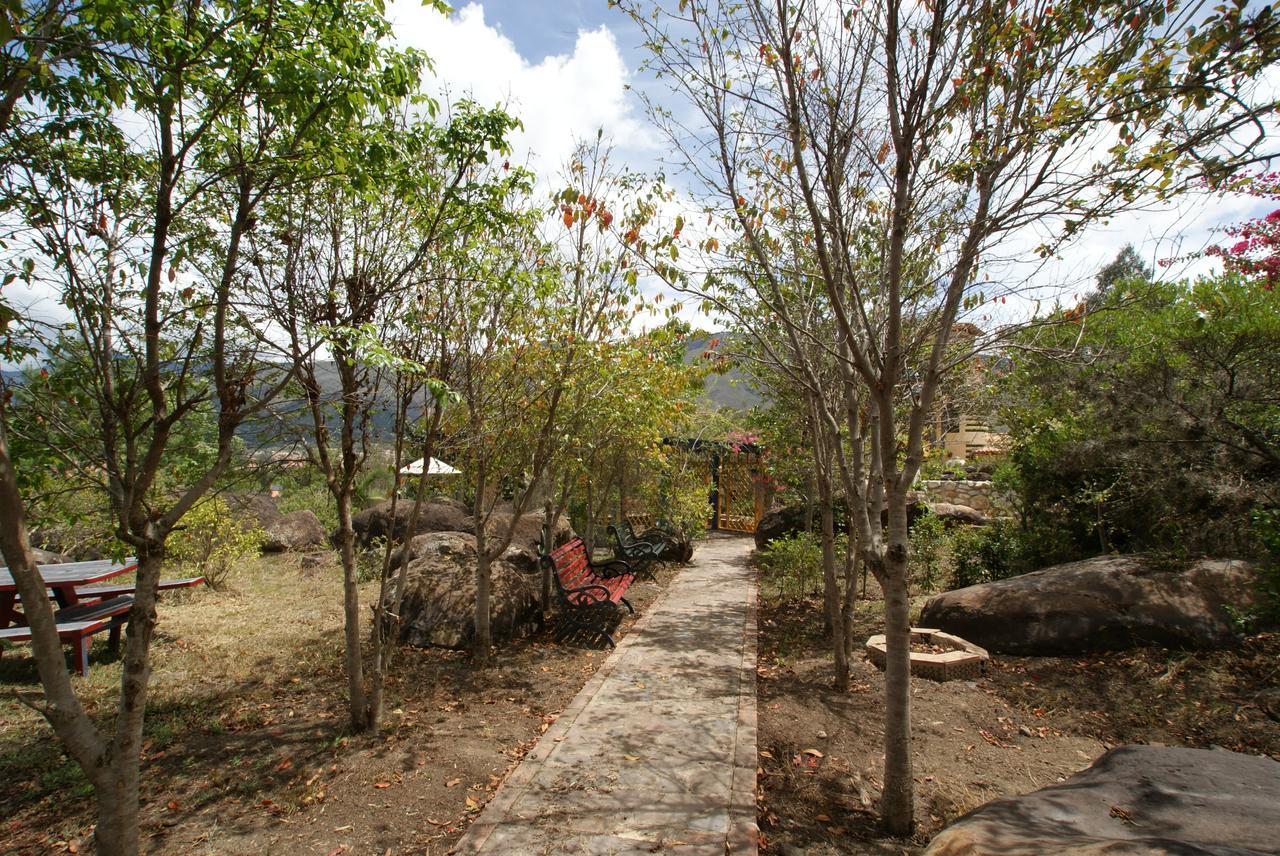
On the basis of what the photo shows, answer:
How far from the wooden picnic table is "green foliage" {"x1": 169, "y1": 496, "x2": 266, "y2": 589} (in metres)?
1.83

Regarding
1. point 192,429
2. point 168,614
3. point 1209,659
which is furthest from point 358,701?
point 1209,659

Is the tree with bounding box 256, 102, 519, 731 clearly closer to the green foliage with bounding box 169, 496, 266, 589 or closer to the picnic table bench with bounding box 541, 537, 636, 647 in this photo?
the picnic table bench with bounding box 541, 537, 636, 647

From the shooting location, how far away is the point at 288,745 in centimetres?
422

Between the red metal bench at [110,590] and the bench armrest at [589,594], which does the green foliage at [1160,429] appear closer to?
the bench armrest at [589,594]

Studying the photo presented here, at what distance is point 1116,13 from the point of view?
323 centimetres

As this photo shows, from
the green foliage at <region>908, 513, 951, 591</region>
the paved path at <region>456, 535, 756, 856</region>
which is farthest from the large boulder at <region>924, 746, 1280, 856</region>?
the green foliage at <region>908, 513, 951, 591</region>

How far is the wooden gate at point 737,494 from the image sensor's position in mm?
17609

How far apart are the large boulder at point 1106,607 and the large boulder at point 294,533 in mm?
10915

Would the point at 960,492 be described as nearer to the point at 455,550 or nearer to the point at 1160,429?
the point at 1160,429

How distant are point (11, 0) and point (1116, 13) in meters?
4.21

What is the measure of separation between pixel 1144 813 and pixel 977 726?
95.7 inches

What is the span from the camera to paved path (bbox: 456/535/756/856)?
10.6 ft

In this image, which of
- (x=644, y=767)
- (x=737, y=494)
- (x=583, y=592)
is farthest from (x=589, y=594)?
(x=737, y=494)

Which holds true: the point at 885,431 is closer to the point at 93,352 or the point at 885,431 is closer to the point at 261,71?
the point at 261,71
